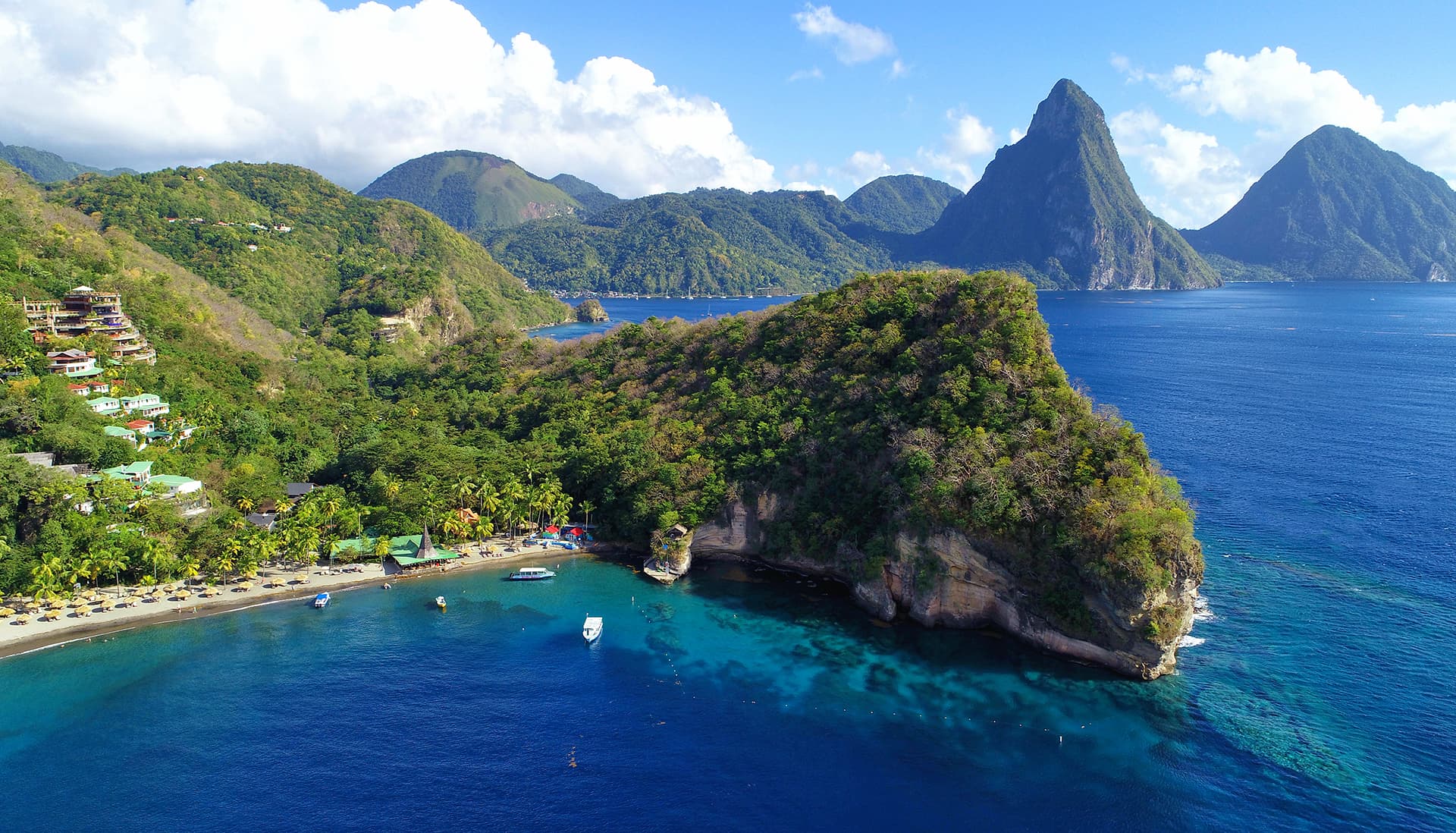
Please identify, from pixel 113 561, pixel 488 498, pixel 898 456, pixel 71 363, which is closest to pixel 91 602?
pixel 113 561

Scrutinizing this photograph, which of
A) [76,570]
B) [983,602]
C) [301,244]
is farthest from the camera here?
[301,244]

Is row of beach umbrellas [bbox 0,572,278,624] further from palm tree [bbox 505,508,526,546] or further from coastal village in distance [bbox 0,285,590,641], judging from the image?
palm tree [bbox 505,508,526,546]

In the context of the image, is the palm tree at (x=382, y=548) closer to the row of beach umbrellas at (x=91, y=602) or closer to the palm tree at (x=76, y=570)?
the row of beach umbrellas at (x=91, y=602)

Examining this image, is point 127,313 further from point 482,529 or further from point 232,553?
point 482,529

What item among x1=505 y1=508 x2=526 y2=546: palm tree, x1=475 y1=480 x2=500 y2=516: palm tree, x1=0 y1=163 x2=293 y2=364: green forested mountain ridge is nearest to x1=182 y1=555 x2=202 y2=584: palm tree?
x1=475 y1=480 x2=500 y2=516: palm tree

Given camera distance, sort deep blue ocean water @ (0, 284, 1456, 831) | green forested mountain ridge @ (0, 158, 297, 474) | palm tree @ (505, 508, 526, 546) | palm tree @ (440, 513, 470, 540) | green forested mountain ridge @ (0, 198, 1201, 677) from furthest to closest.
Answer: palm tree @ (505, 508, 526, 546) → palm tree @ (440, 513, 470, 540) → green forested mountain ridge @ (0, 158, 297, 474) → green forested mountain ridge @ (0, 198, 1201, 677) → deep blue ocean water @ (0, 284, 1456, 831)
